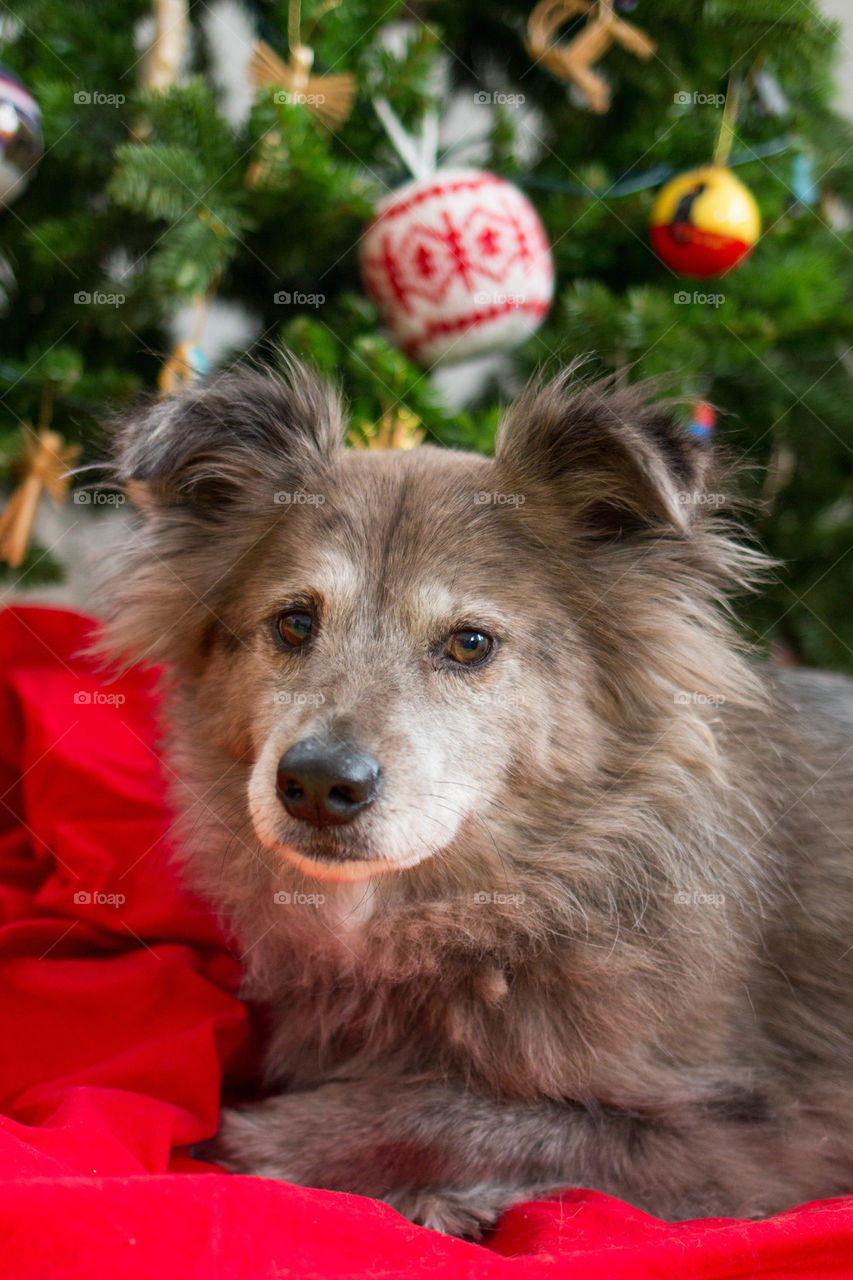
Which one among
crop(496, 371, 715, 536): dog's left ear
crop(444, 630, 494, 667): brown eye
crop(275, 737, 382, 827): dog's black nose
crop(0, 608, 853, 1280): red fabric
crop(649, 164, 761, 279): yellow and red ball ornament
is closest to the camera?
crop(0, 608, 853, 1280): red fabric

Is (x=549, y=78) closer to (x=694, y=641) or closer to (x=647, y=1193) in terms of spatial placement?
(x=694, y=641)

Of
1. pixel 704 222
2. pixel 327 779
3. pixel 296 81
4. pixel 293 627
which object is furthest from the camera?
pixel 704 222

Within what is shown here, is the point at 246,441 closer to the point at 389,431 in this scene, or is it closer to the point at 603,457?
the point at 389,431

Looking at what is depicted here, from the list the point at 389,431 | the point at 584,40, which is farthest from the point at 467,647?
the point at 584,40

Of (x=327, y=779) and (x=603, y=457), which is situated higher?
(x=603, y=457)

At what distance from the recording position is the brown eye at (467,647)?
68.2 inches

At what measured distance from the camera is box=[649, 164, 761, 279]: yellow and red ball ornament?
236cm

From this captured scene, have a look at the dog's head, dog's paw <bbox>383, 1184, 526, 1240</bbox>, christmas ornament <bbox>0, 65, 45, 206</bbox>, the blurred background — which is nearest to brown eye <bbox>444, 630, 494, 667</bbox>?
the dog's head

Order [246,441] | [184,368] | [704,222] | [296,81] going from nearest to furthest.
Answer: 1. [246,441]
2. [184,368]
3. [296,81]
4. [704,222]

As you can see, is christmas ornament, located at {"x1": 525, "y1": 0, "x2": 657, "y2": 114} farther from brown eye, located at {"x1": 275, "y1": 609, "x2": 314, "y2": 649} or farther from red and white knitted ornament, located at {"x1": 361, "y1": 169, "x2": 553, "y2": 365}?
brown eye, located at {"x1": 275, "y1": 609, "x2": 314, "y2": 649}

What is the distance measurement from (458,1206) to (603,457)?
126 cm

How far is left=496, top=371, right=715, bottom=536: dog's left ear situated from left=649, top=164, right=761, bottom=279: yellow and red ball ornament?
736 mm

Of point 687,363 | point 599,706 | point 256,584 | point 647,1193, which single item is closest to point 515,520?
point 599,706

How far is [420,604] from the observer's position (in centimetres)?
174
